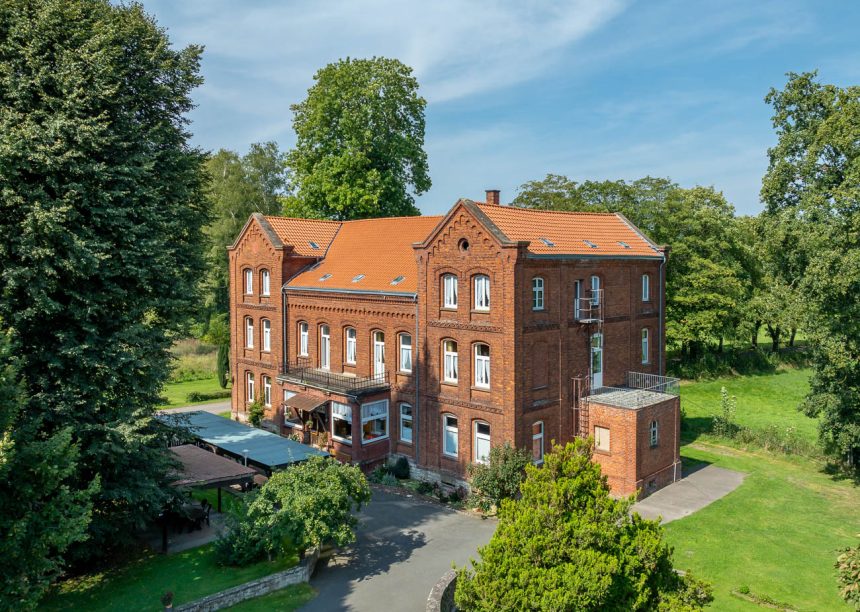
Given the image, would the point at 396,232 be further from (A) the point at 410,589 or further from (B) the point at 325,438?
(A) the point at 410,589

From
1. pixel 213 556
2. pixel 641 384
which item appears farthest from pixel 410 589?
pixel 641 384

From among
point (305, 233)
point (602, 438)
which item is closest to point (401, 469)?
point (602, 438)

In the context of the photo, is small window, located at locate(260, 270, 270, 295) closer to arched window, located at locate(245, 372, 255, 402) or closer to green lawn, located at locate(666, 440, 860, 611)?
arched window, located at locate(245, 372, 255, 402)

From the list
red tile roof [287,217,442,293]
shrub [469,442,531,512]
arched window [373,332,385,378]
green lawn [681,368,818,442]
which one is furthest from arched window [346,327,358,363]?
green lawn [681,368,818,442]

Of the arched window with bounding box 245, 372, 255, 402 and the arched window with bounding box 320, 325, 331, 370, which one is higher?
the arched window with bounding box 320, 325, 331, 370

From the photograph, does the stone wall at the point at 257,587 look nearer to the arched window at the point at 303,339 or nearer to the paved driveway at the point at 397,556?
the paved driveway at the point at 397,556
